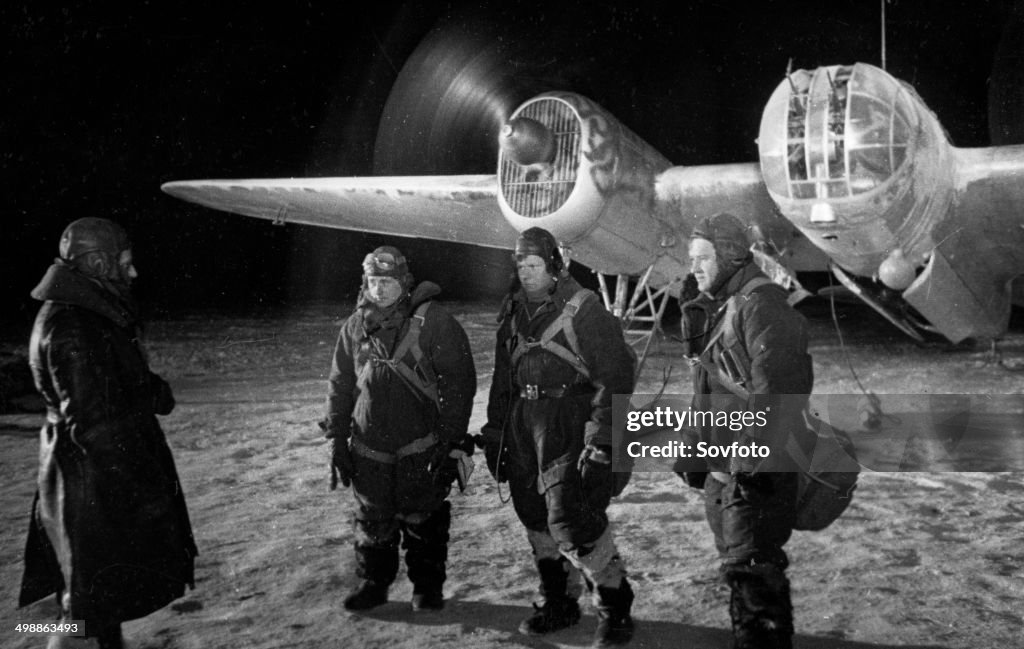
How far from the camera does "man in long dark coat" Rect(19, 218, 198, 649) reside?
9.45 ft

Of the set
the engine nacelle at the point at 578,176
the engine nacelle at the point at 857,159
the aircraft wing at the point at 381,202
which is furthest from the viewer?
the aircraft wing at the point at 381,202

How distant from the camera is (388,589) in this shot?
12.6ft

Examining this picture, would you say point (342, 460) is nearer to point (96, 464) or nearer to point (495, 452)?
point (495, 452)

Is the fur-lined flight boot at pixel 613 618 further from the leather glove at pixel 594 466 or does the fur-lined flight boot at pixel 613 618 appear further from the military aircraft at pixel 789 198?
the military aircraft at pixel 789 198

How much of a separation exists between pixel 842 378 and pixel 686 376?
2106 millimetres

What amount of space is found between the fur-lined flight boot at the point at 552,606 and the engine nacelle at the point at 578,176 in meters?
4.61

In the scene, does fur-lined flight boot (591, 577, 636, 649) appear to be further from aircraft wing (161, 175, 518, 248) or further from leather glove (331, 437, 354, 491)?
aircraft wing (161, 175, 518, 248)

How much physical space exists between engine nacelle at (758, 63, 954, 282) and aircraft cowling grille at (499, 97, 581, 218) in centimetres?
199

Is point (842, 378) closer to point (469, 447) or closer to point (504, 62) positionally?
point (504, 62)

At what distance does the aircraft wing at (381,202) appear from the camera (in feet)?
28.6

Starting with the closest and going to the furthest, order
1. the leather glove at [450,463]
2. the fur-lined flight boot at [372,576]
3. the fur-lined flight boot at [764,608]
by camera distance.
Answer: the fur-lined flight boot at [764,608]
the leather glove at [450,463]
the fur-lined flight boot at [372,576]

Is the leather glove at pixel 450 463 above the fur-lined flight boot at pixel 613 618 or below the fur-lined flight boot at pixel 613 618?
above

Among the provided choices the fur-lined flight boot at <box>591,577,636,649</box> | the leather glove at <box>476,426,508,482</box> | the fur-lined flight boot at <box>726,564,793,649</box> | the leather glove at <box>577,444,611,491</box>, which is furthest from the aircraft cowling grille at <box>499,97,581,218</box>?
the fur-lined flight boot at <box>726,564,793,649</box>

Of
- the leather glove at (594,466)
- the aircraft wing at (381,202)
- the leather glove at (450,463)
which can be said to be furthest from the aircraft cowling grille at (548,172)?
the leather glove at (594,466)
